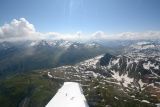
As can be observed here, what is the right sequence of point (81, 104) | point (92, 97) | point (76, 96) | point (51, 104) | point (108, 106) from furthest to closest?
point (108, 106) → point (92, 97) → point (76, 96) → point (51, 104) → point (81, 104)

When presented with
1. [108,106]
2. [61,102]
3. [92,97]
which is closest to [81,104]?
[61,102]

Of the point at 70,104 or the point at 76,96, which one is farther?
the point at 76,96

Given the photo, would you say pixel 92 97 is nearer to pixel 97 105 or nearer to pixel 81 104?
pixel 97 105

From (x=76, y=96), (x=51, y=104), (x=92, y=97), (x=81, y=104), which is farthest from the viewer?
(x=92, y=97)

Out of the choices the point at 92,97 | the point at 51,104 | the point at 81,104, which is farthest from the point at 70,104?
the point at 92,97

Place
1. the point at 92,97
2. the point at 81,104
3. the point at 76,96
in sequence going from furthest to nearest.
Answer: the point at 92,97 < the point at 76,96 < the point at 81,104

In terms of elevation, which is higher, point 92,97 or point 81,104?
point 81,104

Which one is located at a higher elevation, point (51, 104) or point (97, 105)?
point (51, 104)

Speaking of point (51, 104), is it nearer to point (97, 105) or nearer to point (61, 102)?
point (61, 102)

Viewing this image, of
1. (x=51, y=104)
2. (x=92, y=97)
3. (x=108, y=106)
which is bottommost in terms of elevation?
(x=108, y=106)
